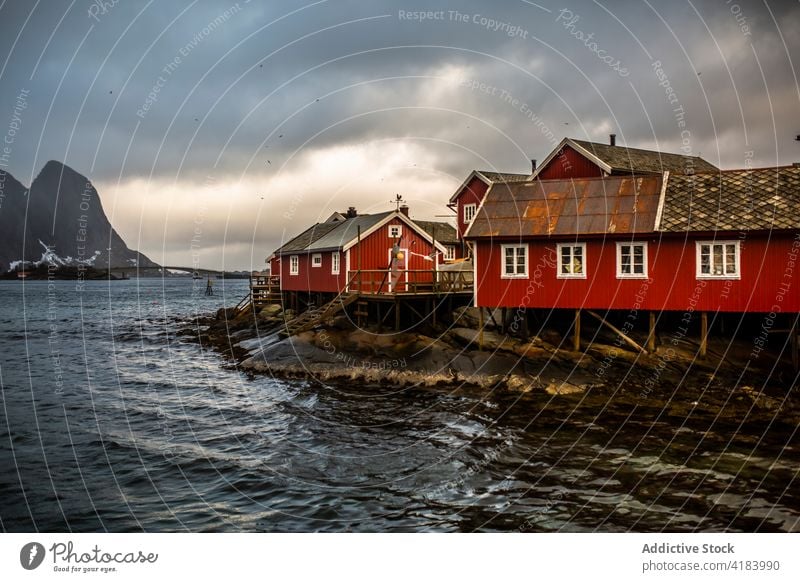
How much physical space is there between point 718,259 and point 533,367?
8.18 m

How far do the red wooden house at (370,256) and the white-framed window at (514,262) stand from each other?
22.7 feet

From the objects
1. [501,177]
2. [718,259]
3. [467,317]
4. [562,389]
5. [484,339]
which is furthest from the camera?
[501,177]

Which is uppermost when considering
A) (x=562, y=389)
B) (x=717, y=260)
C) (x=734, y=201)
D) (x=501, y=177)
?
(x=501, y=177)

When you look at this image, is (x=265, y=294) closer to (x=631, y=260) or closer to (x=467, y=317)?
(x=467, y=317)

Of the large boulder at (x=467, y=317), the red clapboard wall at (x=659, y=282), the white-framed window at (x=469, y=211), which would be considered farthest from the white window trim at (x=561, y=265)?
the white-framed window at (x=469, y=211)

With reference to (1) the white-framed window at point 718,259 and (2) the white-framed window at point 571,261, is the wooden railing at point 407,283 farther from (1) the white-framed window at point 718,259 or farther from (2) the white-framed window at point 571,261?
(1) the white-framed window at point 718,259

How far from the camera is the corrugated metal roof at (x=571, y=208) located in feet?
80.5

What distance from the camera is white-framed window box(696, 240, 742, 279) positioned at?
22438 millimetres

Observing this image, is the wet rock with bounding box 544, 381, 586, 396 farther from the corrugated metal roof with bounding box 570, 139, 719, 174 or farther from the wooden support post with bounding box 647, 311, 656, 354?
the corrugated metal roof with bounding box 570, 139, 719, 174

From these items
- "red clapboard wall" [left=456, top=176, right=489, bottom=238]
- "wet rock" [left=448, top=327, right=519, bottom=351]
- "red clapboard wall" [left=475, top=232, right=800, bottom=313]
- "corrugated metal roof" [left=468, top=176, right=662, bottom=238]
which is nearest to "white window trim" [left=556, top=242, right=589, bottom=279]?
"red clapboard wall" [left=475, top=232, right=800, bottom=313]

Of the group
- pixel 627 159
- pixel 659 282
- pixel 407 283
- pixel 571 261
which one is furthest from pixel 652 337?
pixel 627 159

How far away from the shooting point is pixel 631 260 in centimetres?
2427

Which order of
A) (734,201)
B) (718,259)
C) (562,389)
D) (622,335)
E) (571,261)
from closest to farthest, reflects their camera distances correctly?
(562,389) → (718,259) → (734,201) → (622,335) → (571,261)

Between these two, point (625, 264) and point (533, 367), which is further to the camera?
point (625, 264)
